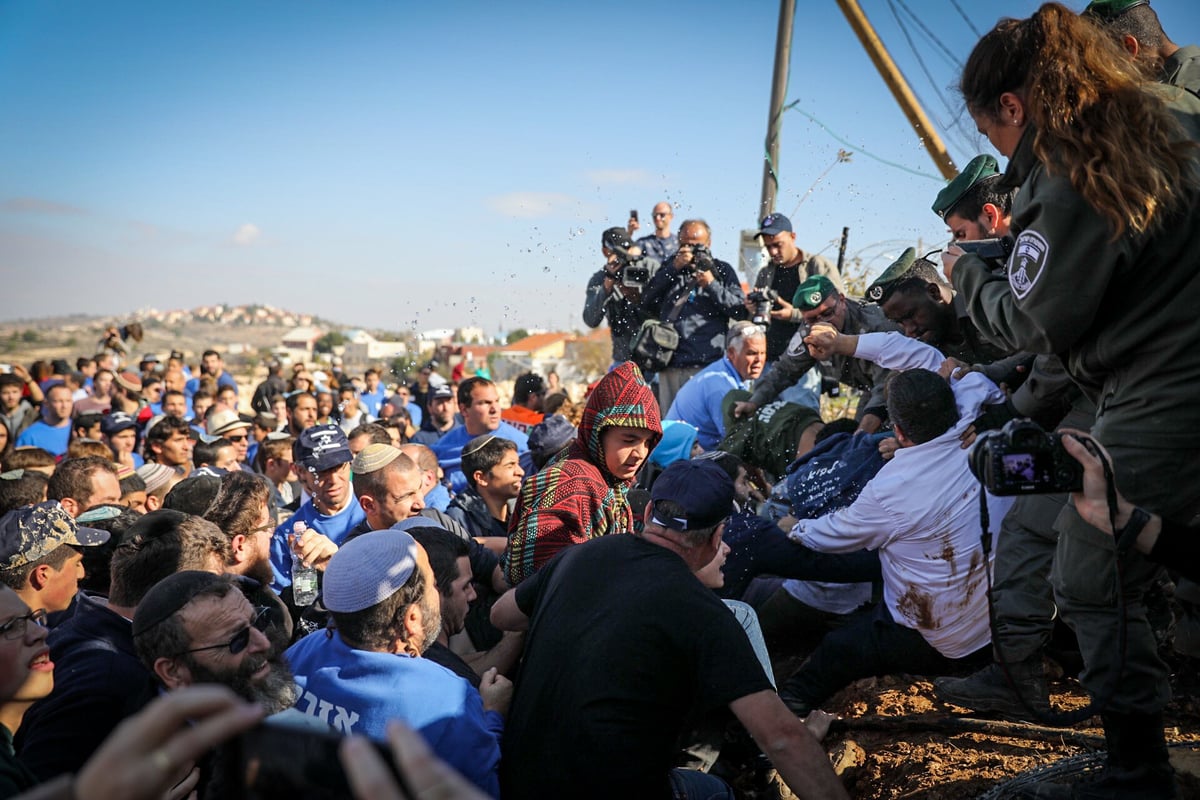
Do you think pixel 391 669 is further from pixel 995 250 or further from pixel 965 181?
pixel 965 181

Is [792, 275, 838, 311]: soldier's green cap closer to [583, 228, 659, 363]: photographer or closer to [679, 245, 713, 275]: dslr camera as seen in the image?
[679, 245, 713, 275]: dslr camera

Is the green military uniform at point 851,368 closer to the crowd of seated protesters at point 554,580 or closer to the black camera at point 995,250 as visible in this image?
the crowd of seated protesters at point 554,580

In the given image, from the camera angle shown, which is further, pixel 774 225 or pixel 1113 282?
pixel 774 225

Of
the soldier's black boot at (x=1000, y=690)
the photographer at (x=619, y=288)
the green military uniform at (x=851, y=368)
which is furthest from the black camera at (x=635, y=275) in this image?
the soldier's black boot at (x=1000, y=690)

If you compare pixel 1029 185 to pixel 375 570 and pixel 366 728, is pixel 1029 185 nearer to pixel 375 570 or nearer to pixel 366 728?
pixel 375 570

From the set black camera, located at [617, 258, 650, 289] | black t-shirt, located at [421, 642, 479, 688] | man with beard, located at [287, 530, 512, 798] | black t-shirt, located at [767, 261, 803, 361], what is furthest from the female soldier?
black camera, located at [617, 258, 650, 289]

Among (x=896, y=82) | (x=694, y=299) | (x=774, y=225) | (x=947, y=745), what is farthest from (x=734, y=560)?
(x=896, y=82)

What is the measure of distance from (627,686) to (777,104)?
10.1 m

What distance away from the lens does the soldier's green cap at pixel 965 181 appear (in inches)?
164

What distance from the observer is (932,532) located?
404 centimetres

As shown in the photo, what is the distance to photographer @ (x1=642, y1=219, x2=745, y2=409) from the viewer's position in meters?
8.16

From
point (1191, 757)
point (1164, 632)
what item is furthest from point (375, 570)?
point (1164, 632)

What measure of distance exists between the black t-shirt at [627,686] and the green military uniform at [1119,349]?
3.28 ft

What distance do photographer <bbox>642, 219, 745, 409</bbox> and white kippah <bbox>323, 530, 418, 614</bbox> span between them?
18.4ft
